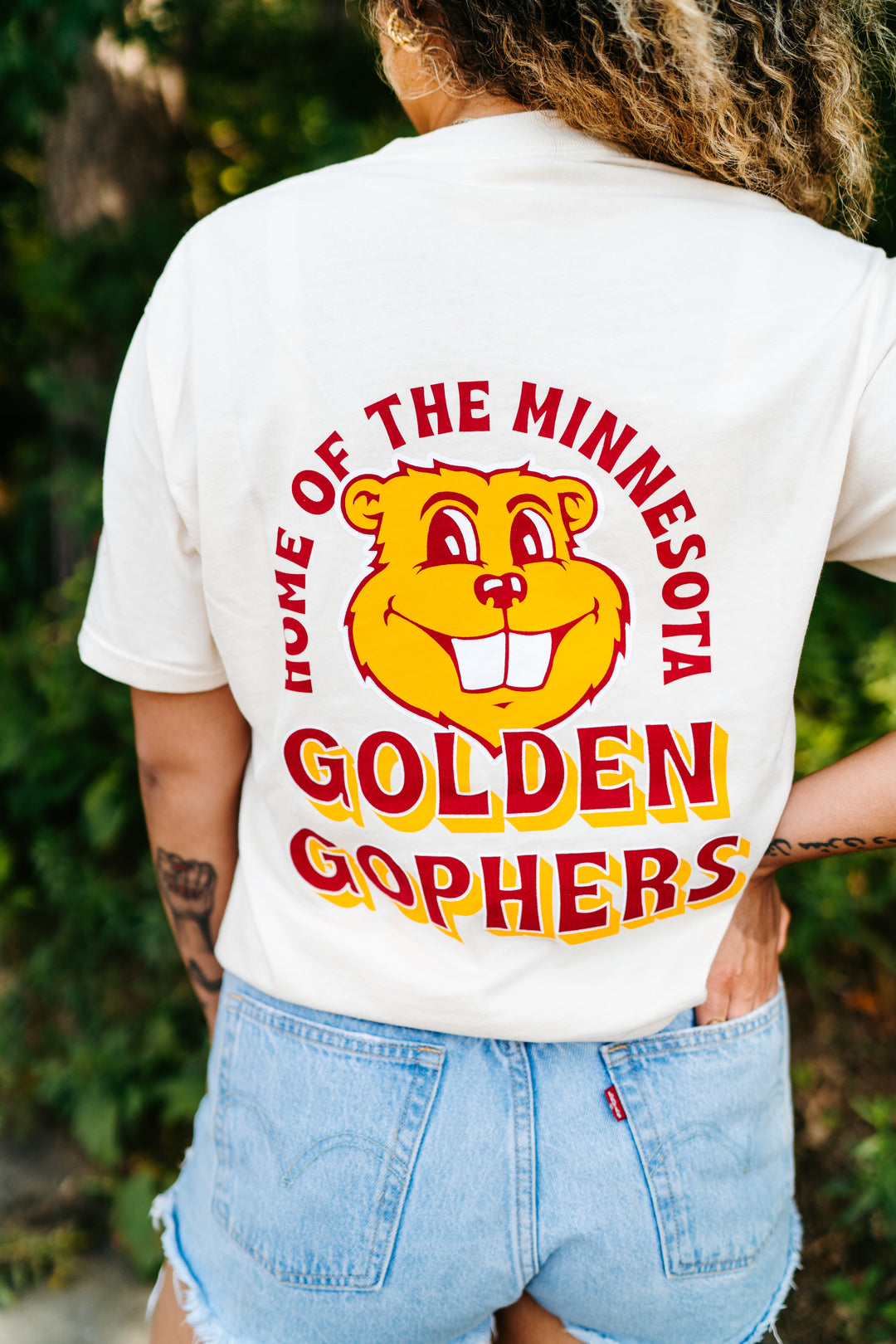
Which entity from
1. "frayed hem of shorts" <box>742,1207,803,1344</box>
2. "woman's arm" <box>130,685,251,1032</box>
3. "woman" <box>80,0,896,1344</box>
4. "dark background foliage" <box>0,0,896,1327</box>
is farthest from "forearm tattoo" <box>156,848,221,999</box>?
"dark background foliage" <box>0,0,896,1327</box>

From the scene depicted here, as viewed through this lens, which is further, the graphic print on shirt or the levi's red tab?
the levi's red tab

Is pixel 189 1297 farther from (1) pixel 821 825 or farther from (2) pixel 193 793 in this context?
(1) pixel 821 825

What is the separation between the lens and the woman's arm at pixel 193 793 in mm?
1338

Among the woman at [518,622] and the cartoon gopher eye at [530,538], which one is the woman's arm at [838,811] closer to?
the woman at [518,622]

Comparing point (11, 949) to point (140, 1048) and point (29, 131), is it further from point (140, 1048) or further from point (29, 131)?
point (29, 131)

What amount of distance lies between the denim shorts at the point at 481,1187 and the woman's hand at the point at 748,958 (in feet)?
0.09

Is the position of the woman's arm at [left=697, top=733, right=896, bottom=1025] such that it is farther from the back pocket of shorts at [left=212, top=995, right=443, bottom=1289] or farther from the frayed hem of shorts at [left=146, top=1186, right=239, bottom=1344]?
the frayed hem of shorts at [left=146, top=1186, right=239, bottom=1344]

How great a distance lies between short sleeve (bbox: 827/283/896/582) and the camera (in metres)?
0.99

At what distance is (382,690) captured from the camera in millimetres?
1066

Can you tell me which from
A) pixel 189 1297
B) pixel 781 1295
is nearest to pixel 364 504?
pixel 189 1297

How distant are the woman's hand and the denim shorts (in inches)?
1.0

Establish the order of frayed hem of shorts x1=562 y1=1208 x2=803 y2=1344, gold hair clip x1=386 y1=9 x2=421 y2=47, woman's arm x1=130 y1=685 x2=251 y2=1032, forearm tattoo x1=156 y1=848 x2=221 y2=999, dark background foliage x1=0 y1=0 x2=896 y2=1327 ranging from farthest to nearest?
dark background foliage x1=0 y1=0 x2=896 y2=1327, forearm tattoo x1=156 y1=848 x2=221 y2=999, woman's arm x1=130 y1=685 x2=251 y2=1032, frayed hem of shorts x1=562 y1=1208 x2=803 y2=1344, gold hair clip x1=386 y1=9 x2=421 y2=47

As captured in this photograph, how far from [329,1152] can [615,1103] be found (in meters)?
0.32

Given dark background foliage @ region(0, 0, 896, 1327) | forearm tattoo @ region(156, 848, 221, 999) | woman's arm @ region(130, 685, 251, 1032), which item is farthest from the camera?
dark background foliage @ region(0, 0, 896, 1327)
